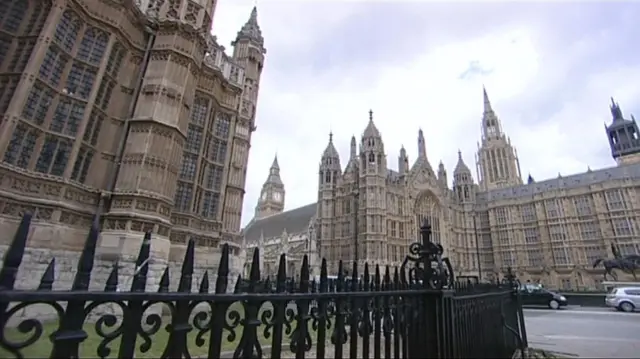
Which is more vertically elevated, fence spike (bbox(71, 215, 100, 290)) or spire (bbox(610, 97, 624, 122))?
spire (bbox(610, 97, 624, 122))

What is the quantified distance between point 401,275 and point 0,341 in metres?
3.04

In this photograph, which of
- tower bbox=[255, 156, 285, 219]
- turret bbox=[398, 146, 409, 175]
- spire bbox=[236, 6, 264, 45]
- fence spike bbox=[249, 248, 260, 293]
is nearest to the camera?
fence spike bbox=[249, 248, 260, 293]

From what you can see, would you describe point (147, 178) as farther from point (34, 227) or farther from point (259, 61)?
point (259, 61)

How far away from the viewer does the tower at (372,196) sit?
42969 mm

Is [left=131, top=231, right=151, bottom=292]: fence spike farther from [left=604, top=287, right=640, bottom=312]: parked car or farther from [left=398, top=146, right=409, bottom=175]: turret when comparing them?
[left=398, top=146, right=409, bottom=175]: turret

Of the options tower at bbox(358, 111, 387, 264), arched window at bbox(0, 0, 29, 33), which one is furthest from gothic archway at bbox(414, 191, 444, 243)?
arched window at bbox(0, 0, 29, 33)

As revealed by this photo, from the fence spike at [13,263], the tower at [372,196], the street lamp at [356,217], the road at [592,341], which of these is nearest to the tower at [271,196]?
the street lamp at [356,217]

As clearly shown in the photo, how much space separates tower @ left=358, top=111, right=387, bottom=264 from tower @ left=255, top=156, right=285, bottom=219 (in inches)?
1514

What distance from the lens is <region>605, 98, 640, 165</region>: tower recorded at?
6181 cm

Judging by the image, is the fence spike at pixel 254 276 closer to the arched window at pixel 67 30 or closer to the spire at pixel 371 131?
the arched window at pixel 67 30

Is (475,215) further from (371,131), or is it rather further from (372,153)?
(371,131)

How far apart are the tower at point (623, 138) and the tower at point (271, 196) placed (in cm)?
7291

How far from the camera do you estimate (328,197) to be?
51406 millimetres

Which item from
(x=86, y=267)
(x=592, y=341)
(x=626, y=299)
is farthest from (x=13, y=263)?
(x=626, y=299)
